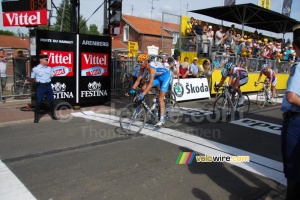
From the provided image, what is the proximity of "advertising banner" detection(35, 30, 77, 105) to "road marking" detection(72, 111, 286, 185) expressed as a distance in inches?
76.1

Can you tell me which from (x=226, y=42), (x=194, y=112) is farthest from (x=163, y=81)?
(x=226, y=42)

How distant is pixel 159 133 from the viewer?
677 centimetres

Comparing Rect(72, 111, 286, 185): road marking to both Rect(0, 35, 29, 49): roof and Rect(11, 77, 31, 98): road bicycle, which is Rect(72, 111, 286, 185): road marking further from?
Rect(0, 35, 29, 49): roof

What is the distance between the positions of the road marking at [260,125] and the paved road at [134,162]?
0.10ft

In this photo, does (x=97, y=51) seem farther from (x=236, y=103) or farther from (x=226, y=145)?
(x=226, y=145)

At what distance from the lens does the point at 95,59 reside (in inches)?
395

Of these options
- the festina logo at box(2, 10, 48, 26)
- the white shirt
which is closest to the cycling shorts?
the festina logo at box(2, 10, 48, 26)

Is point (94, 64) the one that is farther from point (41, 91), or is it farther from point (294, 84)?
point (294, 84)

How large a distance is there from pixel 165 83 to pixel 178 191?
12.3 feet

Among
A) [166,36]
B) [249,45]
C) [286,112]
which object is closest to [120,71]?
[249,45]

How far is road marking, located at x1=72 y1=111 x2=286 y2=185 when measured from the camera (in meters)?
4.61

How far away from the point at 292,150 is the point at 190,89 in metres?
9.81

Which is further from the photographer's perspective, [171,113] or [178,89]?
[178,89]

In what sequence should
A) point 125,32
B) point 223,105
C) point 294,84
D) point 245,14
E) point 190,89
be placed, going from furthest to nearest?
point 125,32
point 245,14
point 190,89
point 223,105
point 294,84
